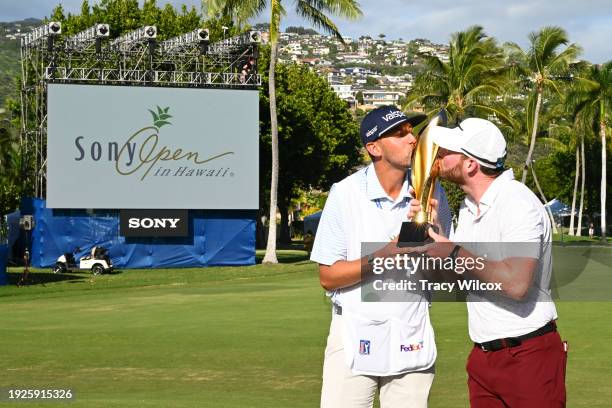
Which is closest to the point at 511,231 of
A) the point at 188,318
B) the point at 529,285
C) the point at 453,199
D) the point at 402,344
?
the point at 529,285

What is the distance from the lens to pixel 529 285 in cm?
541

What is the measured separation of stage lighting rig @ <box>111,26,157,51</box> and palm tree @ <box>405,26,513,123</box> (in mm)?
19861

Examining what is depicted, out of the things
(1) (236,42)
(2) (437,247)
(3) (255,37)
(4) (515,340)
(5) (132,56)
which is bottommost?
(4) (515,340)

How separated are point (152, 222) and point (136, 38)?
31.7 ft

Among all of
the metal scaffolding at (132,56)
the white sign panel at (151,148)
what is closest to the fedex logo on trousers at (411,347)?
the white sign panel at (151,148)

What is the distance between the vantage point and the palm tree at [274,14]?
48.7m

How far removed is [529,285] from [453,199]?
60.8 meters

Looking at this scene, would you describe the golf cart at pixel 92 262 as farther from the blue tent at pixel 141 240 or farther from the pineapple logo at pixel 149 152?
the pineapple logo at pixel 149 152

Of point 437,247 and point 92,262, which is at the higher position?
point 437,247

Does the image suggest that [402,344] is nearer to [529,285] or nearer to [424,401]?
A: [424,401]

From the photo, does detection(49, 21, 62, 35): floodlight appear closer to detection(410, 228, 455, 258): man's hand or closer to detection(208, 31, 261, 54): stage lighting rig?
detection(208, 31, 261, 54): stage lighting rig

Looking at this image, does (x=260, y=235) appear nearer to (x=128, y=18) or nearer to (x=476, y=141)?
(x=128, y=18)

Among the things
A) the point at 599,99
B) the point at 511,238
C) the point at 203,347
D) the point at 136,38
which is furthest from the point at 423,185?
the point at 599,99

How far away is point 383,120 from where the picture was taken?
19.5 ft
